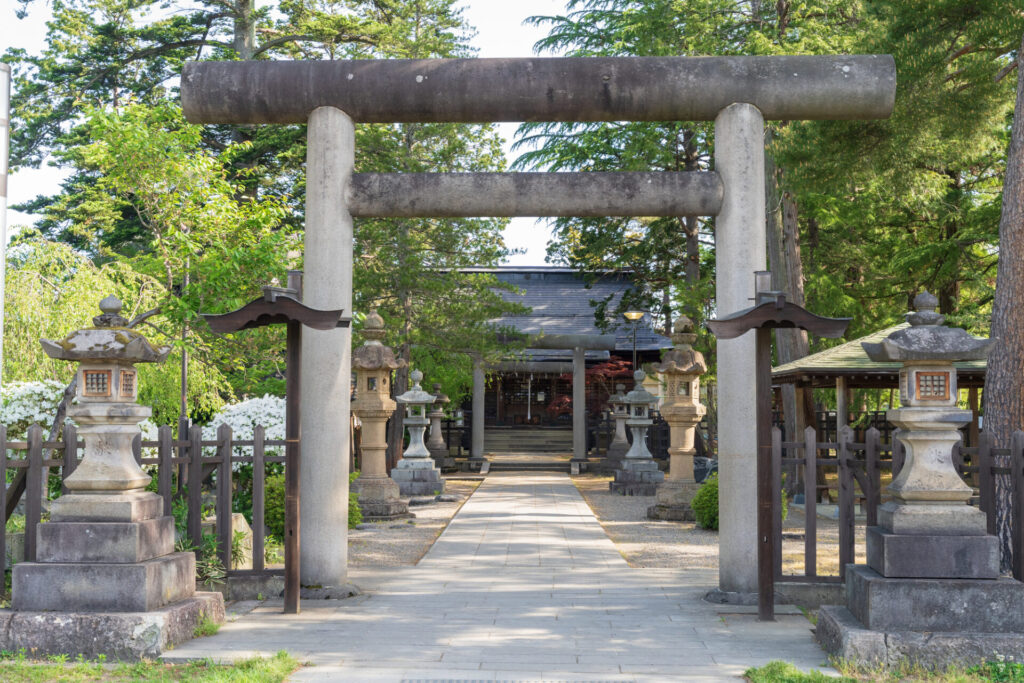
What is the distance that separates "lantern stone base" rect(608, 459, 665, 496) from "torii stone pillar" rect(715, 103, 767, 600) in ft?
41.0

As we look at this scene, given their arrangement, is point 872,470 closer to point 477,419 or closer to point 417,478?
point 417,478

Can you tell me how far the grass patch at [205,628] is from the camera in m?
6.73

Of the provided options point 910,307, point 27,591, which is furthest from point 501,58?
point 910,307

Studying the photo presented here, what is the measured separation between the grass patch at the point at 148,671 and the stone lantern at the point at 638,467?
50.3 ft

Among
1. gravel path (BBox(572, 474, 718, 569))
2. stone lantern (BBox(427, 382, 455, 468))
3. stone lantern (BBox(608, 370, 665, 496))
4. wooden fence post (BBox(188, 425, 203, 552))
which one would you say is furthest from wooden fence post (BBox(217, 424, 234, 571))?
stone lantern (BBox(427, 382, 455, 468))

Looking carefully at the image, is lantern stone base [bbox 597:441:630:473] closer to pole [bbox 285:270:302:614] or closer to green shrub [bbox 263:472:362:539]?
green shrub [bbox 263:472:362:539]

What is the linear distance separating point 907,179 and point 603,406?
2026 cm

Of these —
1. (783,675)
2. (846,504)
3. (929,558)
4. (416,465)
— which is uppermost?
(846,504)

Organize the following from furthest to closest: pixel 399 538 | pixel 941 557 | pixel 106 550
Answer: pixel 399 538
pixel 106 550
pixel 941 557

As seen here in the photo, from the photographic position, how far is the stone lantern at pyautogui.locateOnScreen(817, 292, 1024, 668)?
591 cm

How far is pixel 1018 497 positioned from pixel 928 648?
1.53m

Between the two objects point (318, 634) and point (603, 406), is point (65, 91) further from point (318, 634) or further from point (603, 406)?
point (318, 634)

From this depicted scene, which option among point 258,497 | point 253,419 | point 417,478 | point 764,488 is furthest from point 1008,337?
point 417,478

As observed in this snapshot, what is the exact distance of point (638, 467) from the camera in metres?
21.3
